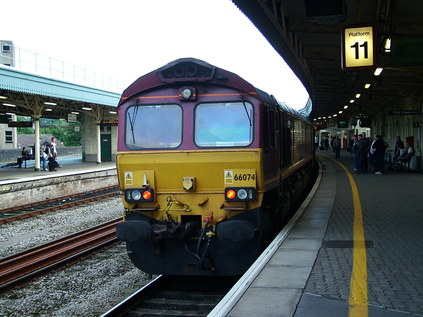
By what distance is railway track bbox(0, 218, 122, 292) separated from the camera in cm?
841

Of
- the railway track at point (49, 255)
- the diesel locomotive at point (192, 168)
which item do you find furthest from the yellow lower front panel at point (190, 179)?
the railway track at point (49, 255)

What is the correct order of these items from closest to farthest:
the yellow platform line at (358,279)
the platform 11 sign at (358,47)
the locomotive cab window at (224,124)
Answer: the yellow platform line at (358,279)
the locomotive cab window at (224,124)
the platform 11 sign at (358,47)

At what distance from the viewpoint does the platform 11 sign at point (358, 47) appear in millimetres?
9680

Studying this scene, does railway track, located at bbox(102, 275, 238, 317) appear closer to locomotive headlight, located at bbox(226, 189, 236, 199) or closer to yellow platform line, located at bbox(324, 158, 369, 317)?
locomotive headlight, located at bbox(226, 189, 236, 199)

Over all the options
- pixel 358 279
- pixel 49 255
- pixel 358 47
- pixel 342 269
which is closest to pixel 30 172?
pixel 49 255

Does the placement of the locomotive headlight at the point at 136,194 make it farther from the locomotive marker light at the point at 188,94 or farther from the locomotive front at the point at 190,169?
the locomotive marker light at the point at 188,94

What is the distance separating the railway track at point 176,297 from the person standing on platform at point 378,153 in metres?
→ 13.9

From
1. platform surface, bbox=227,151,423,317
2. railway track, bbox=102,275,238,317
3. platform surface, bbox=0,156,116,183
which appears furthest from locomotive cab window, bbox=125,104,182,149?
platform surface, bbox=0,156,116,183

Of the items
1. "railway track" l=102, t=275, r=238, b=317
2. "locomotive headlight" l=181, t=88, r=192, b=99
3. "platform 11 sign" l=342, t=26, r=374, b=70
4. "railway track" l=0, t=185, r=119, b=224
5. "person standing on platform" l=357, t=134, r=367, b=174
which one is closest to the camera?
"railway track" l=102, t=275, r=238, b=317

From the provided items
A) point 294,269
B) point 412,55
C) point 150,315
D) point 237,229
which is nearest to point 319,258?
point 294,269

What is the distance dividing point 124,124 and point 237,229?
2.45 m

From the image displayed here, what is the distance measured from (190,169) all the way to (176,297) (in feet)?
6.28

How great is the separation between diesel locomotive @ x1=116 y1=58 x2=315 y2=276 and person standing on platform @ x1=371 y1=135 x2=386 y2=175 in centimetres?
1368

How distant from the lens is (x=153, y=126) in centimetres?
734
